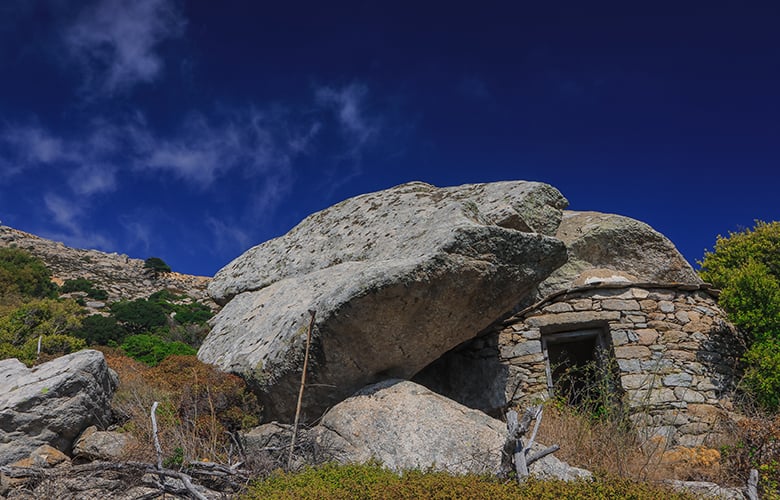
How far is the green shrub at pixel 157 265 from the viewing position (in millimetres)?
41406

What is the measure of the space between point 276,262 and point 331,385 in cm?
383

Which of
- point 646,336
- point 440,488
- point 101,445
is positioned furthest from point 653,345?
point 101,445

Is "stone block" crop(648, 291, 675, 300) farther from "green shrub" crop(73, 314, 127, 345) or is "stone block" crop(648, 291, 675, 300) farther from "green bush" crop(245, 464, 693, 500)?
"green shrub" crop(73, 314, 127, 345)

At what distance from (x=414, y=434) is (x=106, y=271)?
1541 inches

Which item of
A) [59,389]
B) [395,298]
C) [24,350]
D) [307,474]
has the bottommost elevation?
[307,474]

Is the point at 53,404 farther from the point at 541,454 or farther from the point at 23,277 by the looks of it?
the point at 23,277

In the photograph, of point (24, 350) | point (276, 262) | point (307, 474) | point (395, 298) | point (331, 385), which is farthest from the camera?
point (24, 350)

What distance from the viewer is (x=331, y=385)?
5.79 m

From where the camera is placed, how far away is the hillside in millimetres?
34906

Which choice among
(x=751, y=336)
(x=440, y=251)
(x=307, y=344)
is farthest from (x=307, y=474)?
(x=751, y=336)

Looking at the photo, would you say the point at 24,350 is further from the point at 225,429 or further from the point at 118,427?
the point at 225,429

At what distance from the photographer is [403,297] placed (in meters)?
5.44

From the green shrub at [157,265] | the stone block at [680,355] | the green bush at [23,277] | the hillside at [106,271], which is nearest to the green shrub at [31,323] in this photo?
the stone block at [680,355]

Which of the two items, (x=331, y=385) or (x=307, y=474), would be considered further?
(x=331, y=385)
